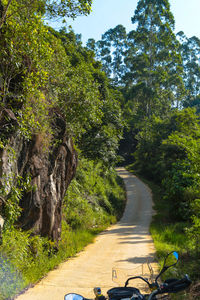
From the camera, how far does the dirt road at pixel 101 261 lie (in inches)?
254

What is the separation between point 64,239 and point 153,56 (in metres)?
34.4

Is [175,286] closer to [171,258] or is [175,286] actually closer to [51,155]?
[171,258]

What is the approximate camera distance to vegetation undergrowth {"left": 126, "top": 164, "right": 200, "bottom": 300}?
18.6 ft

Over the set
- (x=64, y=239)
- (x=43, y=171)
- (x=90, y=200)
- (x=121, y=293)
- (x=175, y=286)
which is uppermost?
(x=43, y=171)

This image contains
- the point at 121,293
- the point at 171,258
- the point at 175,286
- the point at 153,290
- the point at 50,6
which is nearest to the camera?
the point at 175,286

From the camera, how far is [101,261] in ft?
30.9

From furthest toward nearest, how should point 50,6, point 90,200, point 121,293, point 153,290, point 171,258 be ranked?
point 90,200
point 50,6
point 171,258
point 121,293
point 153,290

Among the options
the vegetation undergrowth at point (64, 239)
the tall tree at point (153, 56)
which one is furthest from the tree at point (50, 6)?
the tall tree at point (153, 56)

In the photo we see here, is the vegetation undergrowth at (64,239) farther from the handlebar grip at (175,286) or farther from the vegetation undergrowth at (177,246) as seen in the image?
the handlebar grip at (175,286)

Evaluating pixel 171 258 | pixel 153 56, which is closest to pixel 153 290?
pixel 171 258

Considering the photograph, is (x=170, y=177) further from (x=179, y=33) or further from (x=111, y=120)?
(x=179, y=33)

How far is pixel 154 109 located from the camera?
4512cm

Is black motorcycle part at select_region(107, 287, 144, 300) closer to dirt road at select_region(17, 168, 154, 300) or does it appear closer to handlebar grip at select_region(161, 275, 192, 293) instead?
handlebar grip at select_region(161, 275, 192, 293)

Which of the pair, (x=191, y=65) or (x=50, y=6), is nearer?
(x=50, y=6)
